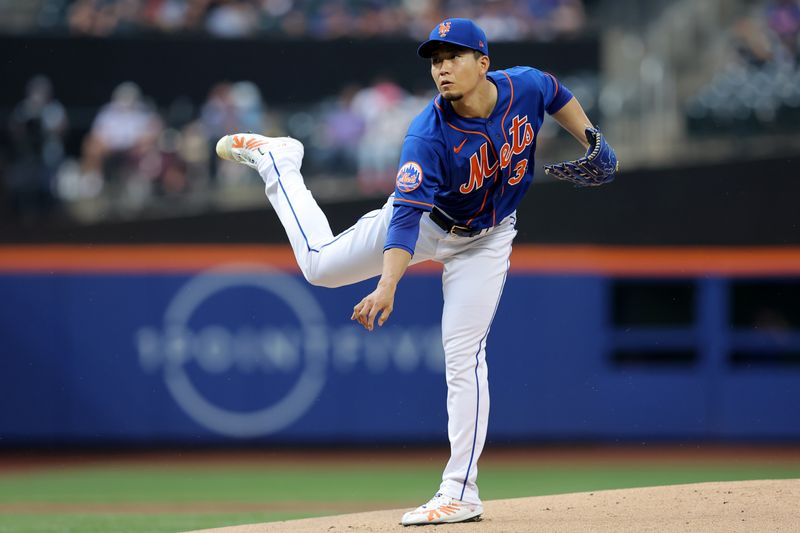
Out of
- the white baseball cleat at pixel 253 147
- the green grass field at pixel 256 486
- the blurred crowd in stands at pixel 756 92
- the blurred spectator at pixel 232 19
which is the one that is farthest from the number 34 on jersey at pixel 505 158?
the blurred spectator at pixel 232 19

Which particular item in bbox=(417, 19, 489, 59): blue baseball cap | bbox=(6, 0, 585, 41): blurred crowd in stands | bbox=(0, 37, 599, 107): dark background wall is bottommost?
bbox=(417, 19, 489, 59): blue baseball cap

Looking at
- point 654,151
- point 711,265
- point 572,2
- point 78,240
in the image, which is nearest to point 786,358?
point 711,265

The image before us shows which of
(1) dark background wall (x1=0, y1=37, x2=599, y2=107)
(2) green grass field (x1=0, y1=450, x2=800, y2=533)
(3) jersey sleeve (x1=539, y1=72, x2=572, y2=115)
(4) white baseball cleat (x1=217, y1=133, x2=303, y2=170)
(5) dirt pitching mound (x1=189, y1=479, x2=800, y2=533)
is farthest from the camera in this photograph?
(1) dark background wall (x1=0, y1=37, x2=599, y2=107)

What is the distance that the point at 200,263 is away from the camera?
10195 mm

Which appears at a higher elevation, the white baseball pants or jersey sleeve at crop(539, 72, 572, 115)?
jersey sleeve at crop(539, 72, 572, 115)

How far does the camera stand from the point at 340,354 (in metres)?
10.2

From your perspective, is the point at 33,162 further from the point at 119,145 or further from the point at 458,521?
the point at 458,521

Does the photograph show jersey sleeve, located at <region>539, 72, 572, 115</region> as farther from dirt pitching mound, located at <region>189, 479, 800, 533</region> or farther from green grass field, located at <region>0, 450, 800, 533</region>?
green grass field, located at <region>0, 450, 800, 533</region>

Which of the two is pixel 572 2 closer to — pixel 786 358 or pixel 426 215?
pixel 786 358

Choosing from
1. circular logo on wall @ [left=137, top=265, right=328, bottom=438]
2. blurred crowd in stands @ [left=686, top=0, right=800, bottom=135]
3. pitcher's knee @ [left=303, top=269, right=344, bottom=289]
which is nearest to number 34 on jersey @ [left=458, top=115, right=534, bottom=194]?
pitcher's knee @ [left=303, top=269, right=344, bottom=289]

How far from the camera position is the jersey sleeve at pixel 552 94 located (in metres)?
5.06

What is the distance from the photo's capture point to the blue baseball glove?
5137mm

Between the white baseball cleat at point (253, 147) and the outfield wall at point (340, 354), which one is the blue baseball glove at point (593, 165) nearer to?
the white baseball cleat at point (253, 147)

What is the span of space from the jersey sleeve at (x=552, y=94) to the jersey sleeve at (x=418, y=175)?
664 mm
